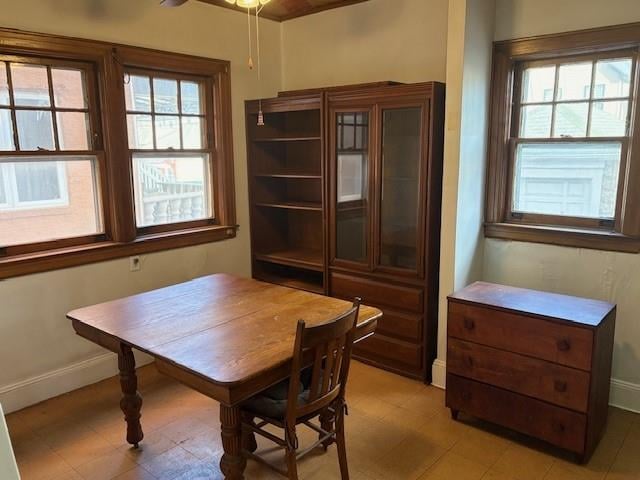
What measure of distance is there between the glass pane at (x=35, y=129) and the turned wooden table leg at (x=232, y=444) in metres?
2.13

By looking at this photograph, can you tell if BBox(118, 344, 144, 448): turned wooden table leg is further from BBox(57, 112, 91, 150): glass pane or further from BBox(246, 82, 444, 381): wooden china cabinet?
BBox(246, 82, 444, 381): wooden china cabinet

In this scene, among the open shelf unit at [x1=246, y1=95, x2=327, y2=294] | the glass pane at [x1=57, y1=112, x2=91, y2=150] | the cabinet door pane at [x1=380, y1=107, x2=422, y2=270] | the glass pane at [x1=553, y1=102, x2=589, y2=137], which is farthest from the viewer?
the open shelf unit at [x1=246, y1=95, x2=327, y2=294]

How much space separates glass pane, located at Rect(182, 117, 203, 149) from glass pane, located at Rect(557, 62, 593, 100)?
8.46 feet

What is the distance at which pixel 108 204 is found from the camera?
134 inches

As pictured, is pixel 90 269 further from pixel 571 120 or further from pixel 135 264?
pixel 571 120

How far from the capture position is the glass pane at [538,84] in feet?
10.3

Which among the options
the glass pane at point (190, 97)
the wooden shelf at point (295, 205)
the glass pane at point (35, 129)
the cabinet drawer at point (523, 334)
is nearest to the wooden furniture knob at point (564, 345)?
the cabinet drawer at point (523, 334)

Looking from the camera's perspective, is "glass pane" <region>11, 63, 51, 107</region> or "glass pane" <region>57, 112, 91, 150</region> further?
"glass pane" <region>57, 112, 91, 150</region>

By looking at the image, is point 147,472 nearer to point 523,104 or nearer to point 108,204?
point 108,204

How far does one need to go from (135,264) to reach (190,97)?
134 centimetres

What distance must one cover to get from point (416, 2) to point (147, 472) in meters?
3.36

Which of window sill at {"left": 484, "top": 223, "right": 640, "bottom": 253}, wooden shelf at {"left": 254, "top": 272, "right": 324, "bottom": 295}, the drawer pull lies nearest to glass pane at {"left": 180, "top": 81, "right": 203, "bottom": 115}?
wooden shelf at {"left": 254, "top": 272, "right": 324, "bottom": 295}

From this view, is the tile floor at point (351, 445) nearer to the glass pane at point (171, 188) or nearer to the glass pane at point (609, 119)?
the glass pane at point (171, 188)

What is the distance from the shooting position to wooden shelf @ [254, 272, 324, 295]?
401cm
